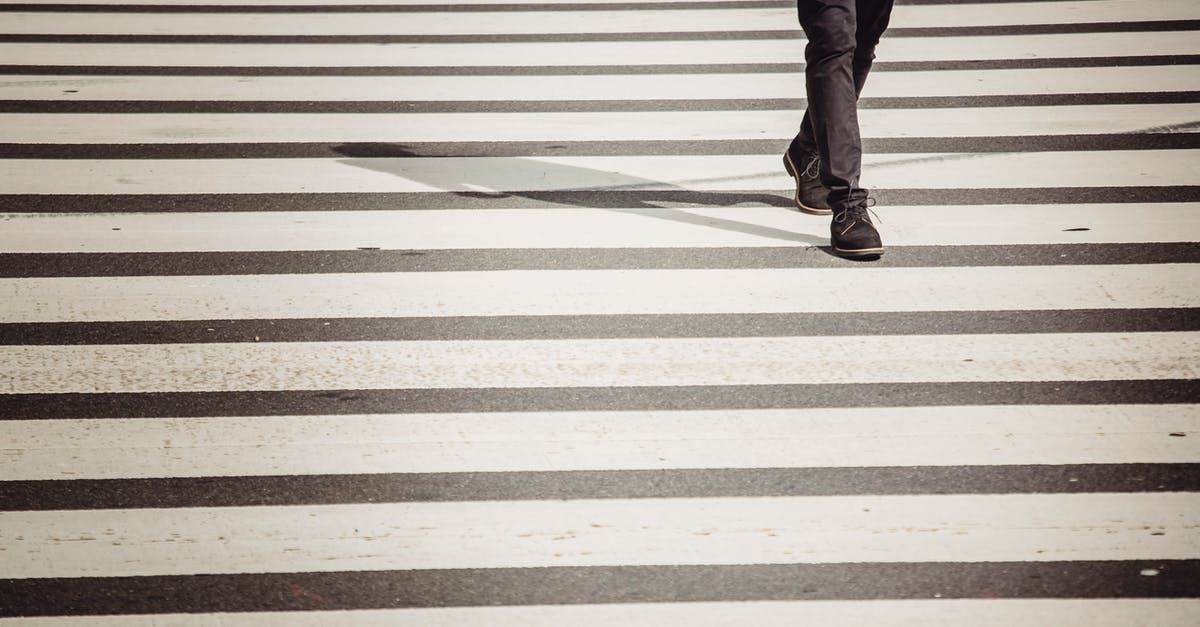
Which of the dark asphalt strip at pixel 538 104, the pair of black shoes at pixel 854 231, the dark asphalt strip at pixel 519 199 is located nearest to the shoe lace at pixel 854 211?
the pair of black shoes at pixel 854 231

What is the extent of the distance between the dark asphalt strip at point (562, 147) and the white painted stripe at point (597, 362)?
1760 millimetres

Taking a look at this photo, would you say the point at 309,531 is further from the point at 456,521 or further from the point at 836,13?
the point at 836,13

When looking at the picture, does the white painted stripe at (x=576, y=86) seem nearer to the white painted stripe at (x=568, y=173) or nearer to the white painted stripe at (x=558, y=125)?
the white painted stripe at (x=558, y=125)

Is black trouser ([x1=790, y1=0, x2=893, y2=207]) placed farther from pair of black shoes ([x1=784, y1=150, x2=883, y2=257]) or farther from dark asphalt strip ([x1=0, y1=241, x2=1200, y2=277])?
dark asphalt strip ([x1=0, y1=241, x2=1200, y2=277])

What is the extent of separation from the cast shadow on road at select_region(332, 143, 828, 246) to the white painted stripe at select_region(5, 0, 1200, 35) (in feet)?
6.28

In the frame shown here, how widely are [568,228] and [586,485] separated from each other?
1826 millimetres

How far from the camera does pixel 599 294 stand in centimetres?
446

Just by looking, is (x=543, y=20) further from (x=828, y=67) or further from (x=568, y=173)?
(x=828, y=67)

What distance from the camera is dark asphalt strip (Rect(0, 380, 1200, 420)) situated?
3.74 m

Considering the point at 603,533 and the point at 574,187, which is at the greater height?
the point at 574,187

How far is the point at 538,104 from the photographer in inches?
247

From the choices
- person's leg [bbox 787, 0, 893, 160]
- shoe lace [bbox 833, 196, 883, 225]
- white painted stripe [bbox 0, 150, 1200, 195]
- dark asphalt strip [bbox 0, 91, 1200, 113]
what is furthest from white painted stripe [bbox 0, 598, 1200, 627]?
dark asphalt strip [bbox 0, 91, 1200, 113]

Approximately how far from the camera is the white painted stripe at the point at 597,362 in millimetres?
3885

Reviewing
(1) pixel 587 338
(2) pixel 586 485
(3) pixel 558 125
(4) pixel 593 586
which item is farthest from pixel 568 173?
(4) pixel 593 586
